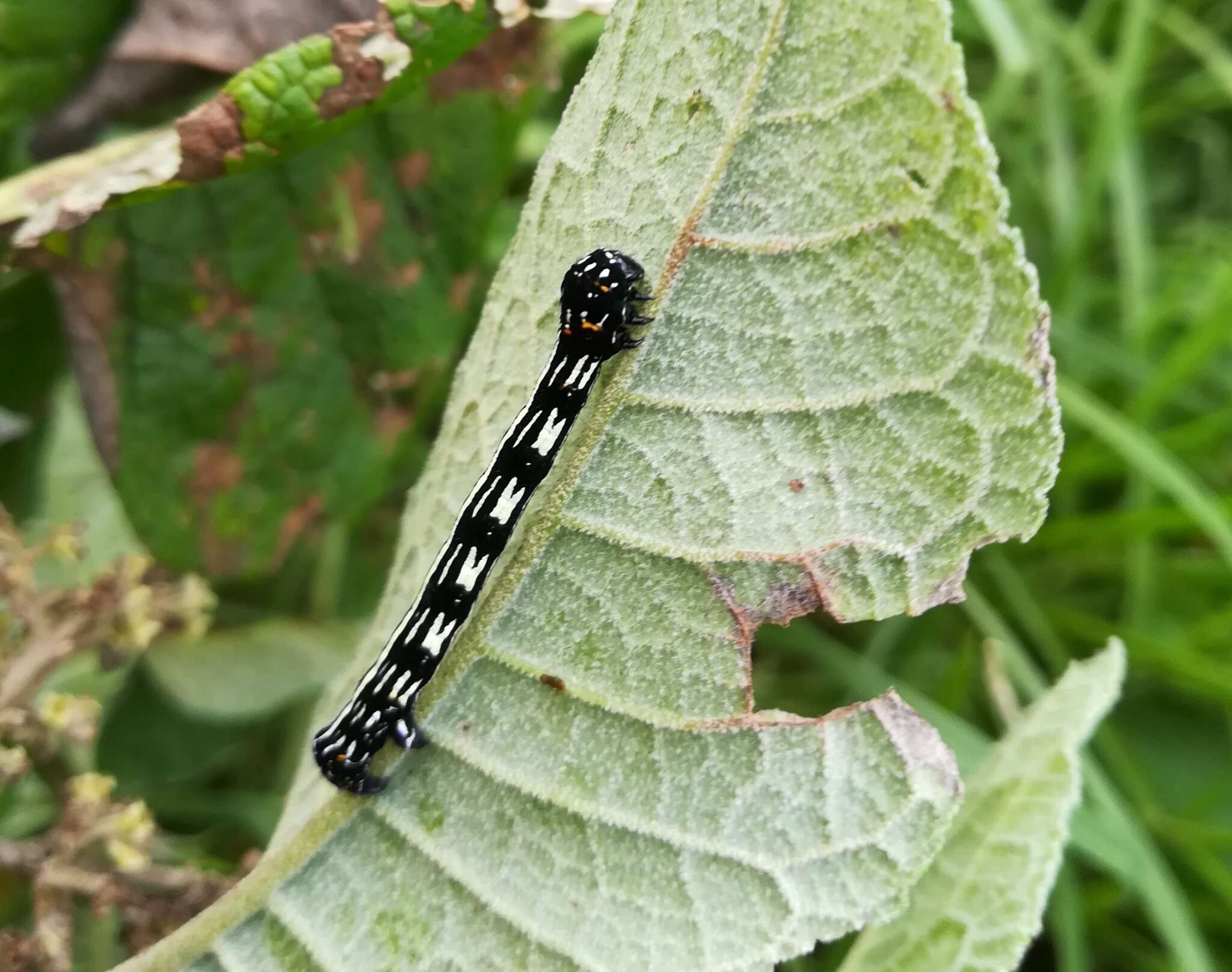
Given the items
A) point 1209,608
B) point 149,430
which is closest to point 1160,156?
point 1209,608

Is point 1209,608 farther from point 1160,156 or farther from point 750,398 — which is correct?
point 750,398

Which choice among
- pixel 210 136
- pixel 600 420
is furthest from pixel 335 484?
pixel 600 420

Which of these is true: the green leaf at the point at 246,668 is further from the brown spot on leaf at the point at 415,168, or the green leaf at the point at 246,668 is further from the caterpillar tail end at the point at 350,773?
the brown spot on leaf at the point at 415,168

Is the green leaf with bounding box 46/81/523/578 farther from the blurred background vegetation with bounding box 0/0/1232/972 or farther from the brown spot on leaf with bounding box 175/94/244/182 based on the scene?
the brown spot on leaf with bounding box 175/94/244/182

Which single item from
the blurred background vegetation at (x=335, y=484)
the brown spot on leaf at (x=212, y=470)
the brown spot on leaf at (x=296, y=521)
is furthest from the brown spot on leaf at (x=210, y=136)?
the brown spot on leaf at (x=296, y=521)

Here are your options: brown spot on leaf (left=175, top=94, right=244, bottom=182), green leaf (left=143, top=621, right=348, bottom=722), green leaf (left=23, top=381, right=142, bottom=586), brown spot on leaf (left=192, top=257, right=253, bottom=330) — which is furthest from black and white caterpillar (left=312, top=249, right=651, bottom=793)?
green leaf (left=23, top=381, right=142, bottom=586)

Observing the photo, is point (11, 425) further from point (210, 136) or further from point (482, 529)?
point (482, 529)
